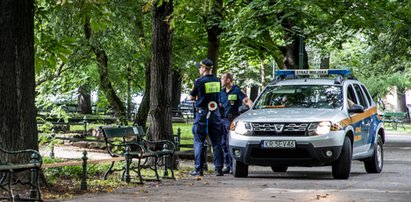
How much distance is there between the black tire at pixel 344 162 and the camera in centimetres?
1384

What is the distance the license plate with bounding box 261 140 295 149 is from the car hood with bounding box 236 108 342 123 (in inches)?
13.4

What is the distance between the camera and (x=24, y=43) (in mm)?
10953

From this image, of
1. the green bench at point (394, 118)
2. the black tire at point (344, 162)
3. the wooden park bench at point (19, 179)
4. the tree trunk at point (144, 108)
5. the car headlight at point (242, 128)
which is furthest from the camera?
the green bench at point (394, 118)

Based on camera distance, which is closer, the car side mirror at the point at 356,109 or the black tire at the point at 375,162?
the car side mirror at the point at 356,109

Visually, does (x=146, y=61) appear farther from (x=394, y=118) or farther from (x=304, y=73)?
(x=394, y=118)

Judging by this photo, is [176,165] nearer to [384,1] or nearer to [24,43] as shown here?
[24,43]

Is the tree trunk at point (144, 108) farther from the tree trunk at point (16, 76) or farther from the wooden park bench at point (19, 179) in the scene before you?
the wooden park bench at point (19, 179)

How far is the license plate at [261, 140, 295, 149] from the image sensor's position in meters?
13.6

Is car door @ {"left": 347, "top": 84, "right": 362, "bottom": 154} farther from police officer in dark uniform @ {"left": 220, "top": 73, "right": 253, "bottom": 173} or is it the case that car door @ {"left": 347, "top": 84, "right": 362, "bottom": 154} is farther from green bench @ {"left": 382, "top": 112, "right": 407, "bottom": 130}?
green bench @ {"left": 382, "top": 112, "right": 407, "bottom": 130}

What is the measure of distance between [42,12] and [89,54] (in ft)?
34.1

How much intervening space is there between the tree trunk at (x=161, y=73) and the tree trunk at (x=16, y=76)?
4442 mm

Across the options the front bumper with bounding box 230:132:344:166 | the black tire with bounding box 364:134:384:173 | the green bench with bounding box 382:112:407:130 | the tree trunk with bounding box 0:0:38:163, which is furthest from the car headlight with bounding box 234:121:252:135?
the green bench with bounding box 382:112:407:130

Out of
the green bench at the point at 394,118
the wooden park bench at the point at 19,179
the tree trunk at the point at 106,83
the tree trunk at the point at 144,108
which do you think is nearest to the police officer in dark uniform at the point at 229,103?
the wooden park bench at the point at 19,179

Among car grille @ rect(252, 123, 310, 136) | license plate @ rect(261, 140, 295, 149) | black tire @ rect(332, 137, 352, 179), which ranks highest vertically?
car grille @ rect(252, 123, 310, 136)
